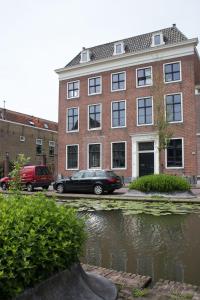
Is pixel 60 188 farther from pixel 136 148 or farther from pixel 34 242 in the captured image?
pixel 34 242

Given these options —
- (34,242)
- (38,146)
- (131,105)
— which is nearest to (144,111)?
(131,105)

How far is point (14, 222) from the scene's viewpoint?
2.81 m

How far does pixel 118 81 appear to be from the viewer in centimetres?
2861

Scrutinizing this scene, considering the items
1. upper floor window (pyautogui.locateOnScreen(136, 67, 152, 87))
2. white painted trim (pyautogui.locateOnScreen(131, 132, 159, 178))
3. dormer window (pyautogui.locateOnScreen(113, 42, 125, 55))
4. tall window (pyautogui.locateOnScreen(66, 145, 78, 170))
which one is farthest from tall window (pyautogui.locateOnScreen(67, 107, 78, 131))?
upper floor window (pyautogui.locateOnScreen(136, 67, 152, 87))

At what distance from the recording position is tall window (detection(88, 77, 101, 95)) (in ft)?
97.2

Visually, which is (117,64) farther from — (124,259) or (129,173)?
(124,259)

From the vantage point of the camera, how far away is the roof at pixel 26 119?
40088mm

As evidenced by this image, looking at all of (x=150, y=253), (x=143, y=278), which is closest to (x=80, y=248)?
(x=143, y=278)

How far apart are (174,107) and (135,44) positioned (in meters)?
8.13

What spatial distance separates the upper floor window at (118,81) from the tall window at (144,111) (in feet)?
8.04

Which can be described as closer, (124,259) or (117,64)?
(124,259)

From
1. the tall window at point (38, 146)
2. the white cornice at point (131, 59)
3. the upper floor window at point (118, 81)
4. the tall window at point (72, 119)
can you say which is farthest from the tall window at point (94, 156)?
the tall window at point (38, 146)

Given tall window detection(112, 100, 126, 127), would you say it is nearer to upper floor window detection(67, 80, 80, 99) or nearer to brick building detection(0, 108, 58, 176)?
upper floor window detection(67, 80, 80, 99)

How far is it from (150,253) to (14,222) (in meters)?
3.67
